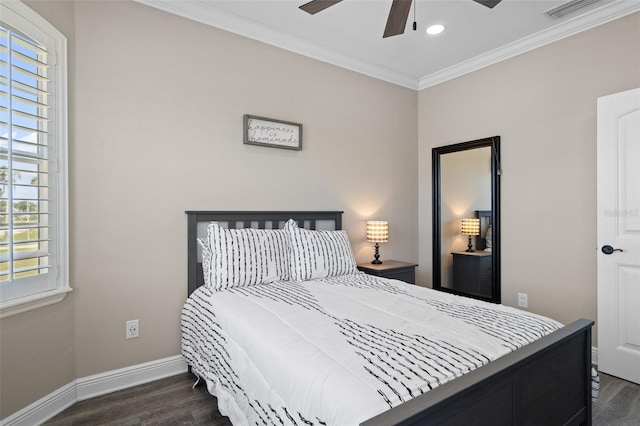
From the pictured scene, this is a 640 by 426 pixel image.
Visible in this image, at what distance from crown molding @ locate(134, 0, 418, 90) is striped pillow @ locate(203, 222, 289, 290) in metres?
1.63

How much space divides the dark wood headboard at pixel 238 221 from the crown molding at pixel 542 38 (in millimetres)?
2028

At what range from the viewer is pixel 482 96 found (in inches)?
141

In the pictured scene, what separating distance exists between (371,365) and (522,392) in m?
0.65

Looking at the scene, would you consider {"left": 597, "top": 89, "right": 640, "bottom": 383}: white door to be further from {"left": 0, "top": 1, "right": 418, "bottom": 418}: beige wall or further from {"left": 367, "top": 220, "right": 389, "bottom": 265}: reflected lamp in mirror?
{"left": 0, "top": 1, "right": 418, "bottom": 418}: beige wall

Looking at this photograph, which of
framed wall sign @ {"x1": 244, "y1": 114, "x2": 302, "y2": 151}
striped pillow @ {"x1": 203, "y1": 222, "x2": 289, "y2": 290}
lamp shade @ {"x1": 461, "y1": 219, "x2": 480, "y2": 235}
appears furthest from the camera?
lamp shade @ {"x1": 461, "y1": 219, "x2": 480, "y2": 235}

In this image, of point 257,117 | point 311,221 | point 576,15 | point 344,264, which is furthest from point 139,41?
point 576,15

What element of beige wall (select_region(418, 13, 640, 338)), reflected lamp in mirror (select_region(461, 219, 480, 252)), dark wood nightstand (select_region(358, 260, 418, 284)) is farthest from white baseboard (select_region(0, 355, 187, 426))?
beige wall (select_region(418, 13, 640, 338))

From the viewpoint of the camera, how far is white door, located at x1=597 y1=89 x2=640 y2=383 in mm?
2479

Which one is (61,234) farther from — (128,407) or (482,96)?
(482,96)

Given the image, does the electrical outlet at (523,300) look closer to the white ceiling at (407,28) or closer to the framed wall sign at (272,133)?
the white ceiling at (407,28)

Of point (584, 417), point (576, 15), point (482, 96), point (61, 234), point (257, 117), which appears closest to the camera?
point (584, 417)

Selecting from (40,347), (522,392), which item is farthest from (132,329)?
(522,392)

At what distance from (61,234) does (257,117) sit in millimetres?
1650

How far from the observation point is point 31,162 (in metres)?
1.96
